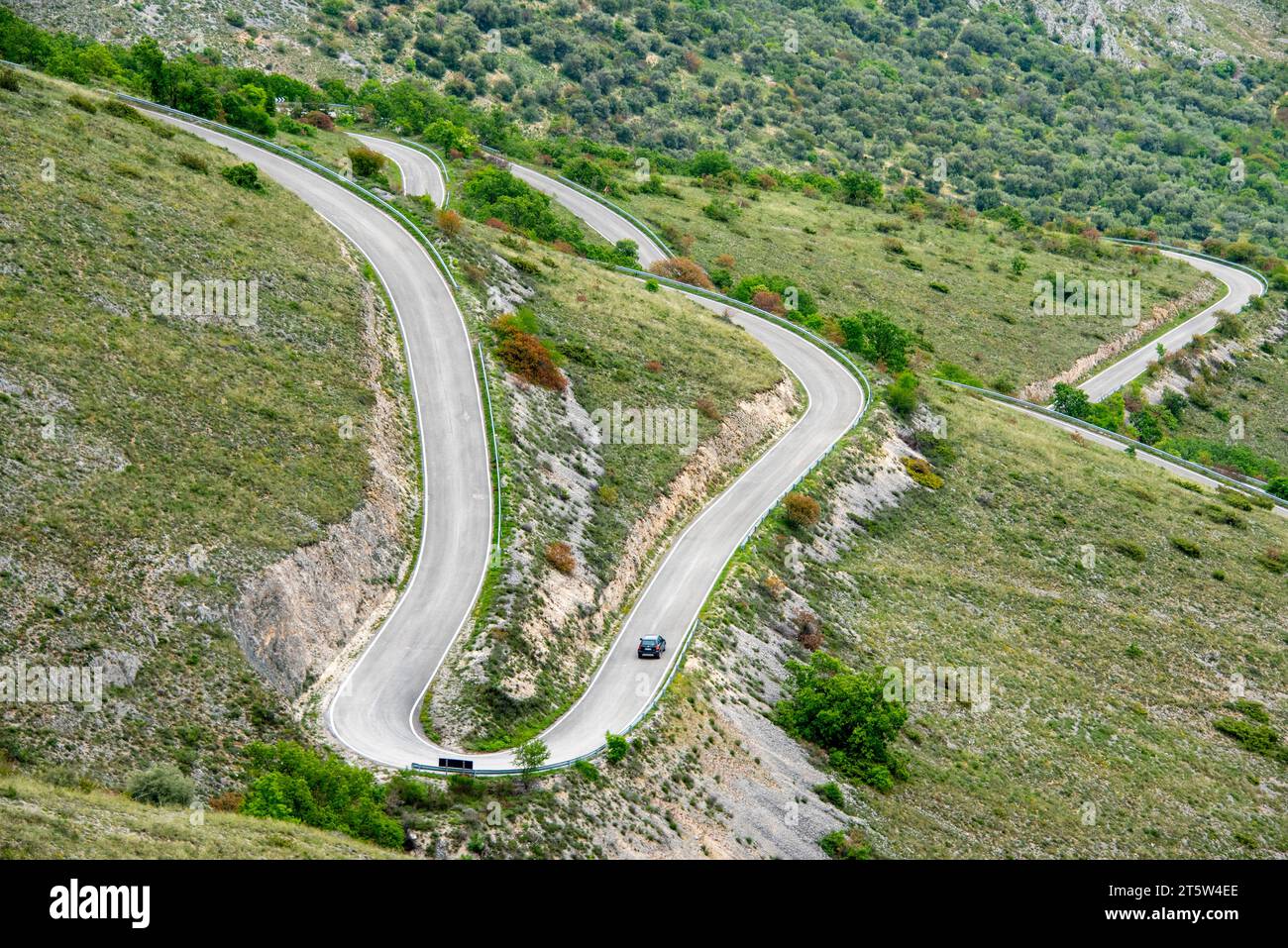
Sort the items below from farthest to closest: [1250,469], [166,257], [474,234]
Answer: [1250,469] → [474,234] → [166,257]

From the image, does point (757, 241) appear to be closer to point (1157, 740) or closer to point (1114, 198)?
point (1157, 740)

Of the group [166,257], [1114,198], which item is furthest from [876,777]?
[1114,198]

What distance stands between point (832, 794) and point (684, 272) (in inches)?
2624

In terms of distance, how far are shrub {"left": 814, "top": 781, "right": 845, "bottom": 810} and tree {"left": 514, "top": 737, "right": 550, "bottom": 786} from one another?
43.7 feet

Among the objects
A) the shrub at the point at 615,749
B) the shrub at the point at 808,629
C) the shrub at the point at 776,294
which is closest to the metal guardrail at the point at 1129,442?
the shrub at the point at 776,294

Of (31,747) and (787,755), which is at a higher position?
(31,747)

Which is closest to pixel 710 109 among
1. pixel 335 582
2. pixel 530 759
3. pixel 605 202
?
pixel 605 202

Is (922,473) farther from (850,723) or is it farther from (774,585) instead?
(850,723)

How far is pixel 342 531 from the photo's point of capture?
49.6 metres

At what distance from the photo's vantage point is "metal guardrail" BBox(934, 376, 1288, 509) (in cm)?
9750

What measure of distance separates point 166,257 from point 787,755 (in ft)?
133

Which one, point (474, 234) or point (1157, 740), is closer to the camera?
point (1157, 740)

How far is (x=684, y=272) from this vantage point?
106 m

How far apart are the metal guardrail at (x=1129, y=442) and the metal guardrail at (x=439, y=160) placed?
4820cm
